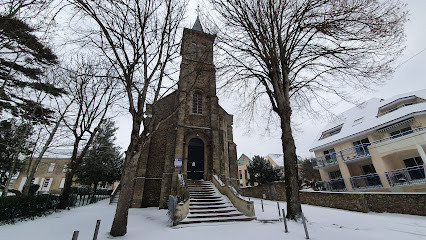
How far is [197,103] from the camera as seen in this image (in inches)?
664

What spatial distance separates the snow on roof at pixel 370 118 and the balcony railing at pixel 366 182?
4180 millimetres

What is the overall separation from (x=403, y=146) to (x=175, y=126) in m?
18.1

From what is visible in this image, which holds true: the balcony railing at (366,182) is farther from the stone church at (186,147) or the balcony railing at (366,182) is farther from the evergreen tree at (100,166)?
the evergreen tree at (100,166)

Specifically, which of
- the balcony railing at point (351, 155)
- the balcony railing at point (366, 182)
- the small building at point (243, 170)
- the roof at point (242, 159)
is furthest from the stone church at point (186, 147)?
the roof at point (242, 159)

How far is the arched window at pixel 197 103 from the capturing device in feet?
54.5

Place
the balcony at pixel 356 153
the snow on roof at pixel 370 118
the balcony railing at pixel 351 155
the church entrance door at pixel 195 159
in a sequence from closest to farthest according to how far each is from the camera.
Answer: the church entrance door at pixel 195 159, the snow on roof at pixel 370 118, the balcony railing at pixel 351 155, the balcony at pixel 356 153

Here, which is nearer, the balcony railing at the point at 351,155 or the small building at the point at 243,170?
the balcony railing at the point at 351,155

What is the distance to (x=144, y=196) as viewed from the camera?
13156 millimetres

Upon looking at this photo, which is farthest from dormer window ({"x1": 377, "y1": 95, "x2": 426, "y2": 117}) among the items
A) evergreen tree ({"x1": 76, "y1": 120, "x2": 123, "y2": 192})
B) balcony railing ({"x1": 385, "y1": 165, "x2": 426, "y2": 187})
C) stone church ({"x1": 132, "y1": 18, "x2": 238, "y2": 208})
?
evergreen tree ({"x1": 76, "y1": 120, "x2": 123, "y2": 192})

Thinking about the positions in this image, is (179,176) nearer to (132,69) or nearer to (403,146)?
(132,69)

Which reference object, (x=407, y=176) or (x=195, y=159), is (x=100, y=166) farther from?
(x=407, y=176)

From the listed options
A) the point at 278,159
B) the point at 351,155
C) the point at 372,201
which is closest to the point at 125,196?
the point at 372,201

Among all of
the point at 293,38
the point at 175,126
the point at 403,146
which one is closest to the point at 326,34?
the point at 293,38

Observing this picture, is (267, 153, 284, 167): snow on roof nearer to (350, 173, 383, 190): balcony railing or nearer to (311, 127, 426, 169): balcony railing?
(311, 127, 426, 169): balcony railing
